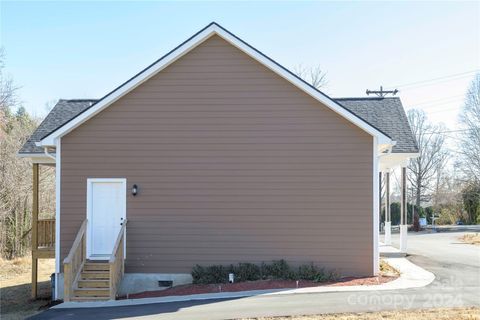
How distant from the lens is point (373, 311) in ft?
32.6

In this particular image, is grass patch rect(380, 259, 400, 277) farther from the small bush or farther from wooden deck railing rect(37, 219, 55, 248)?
wooden deck railing rect(37, 219, 55, 248)

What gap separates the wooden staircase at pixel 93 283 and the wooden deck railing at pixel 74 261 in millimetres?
144

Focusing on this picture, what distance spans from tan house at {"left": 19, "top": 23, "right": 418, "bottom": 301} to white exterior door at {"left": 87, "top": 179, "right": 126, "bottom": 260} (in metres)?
0.03

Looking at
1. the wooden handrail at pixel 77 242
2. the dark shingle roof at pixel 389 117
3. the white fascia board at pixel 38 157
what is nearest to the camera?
the wooden handrail at pixel 77 242

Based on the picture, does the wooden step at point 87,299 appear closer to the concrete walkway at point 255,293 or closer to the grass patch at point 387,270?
the concrete walkway at point 255,293

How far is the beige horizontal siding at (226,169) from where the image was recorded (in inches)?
565

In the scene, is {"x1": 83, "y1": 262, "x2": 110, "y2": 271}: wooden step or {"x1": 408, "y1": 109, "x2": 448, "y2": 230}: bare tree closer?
{"x1": 83, "y1": 262, "x2": 110, "y2": 271}: wooden step

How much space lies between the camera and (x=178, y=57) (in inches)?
579

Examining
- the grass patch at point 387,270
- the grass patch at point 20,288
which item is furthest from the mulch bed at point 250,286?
the grass patch at point 20,288

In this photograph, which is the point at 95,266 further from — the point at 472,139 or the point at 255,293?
the point at 472,139

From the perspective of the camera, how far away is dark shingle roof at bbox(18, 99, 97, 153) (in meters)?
16.2

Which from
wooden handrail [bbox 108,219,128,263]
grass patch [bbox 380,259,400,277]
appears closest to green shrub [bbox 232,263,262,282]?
wooden handrail [bbox 108,219,128,263]

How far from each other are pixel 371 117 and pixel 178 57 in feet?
24.3

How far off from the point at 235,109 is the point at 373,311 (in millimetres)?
7053
